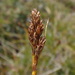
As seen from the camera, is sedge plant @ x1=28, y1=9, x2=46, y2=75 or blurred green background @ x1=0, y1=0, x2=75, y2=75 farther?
blurred green background @ x1=0, y1=0, x2=75, y2=75

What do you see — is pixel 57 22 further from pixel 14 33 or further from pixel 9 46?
pixel 9 46

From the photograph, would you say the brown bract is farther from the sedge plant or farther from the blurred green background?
the blurred green background

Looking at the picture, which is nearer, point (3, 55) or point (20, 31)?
point (3, 55)

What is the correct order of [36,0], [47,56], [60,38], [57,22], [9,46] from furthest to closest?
[36,0]
[57,22]
[60,38]
[9,46]
[47,56]

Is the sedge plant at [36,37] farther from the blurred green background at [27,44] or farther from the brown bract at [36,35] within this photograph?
the blurred green background at [27,44]

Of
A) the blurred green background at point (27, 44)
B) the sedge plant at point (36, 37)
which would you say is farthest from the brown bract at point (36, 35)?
the blurred green background at point (27, 44)

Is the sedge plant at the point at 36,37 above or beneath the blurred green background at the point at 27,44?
above

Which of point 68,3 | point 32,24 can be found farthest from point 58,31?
point 32,24

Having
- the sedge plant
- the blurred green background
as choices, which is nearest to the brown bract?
the sedge plant
